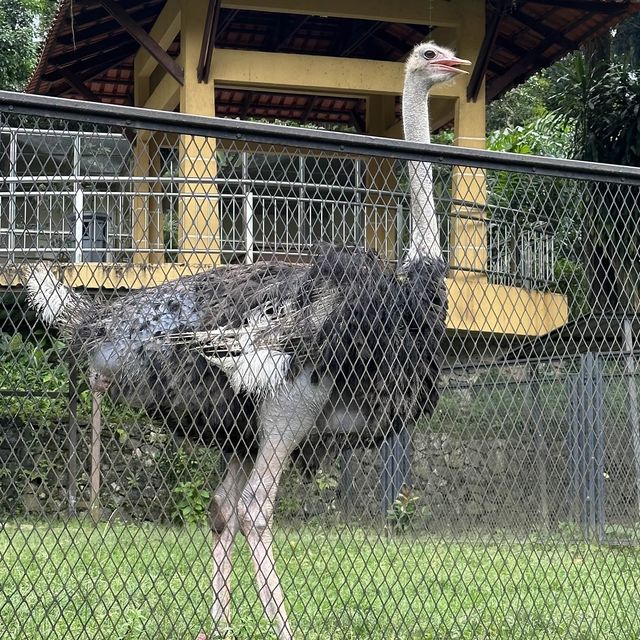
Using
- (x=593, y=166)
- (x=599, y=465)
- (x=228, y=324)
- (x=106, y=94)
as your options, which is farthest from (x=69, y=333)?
(x=106, y=94)

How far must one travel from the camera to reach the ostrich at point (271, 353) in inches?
182

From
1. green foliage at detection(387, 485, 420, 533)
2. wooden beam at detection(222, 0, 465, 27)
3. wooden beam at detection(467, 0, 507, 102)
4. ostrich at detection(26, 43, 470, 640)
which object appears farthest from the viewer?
wooden beam at detection(222, 0, 465, 27)

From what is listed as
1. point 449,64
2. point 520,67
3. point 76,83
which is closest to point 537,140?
point 520,67

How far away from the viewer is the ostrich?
4613 mm

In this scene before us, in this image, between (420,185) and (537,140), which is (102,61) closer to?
(537,140)

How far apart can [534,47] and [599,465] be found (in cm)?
687

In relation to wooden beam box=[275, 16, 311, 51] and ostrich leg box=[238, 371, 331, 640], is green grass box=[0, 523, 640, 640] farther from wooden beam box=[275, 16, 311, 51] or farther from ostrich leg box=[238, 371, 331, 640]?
wooden beam box=[275, 16, 311, 51]

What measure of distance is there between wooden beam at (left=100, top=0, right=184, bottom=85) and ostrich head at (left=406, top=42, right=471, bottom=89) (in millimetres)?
4865

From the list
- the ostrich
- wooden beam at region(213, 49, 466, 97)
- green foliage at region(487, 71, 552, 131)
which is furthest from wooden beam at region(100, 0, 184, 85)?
green foliage at region(487, 71, 552, 131)

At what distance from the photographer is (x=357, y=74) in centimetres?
1224

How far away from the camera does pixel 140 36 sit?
1121cm

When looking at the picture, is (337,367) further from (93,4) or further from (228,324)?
(93,4)

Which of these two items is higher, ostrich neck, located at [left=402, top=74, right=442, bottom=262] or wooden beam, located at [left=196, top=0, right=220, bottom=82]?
wooden beam, located at [left=196, top=0, right=220, bottom=82]

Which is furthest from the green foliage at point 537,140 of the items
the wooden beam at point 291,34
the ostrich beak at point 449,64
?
the ostrich beak at point 449,64
